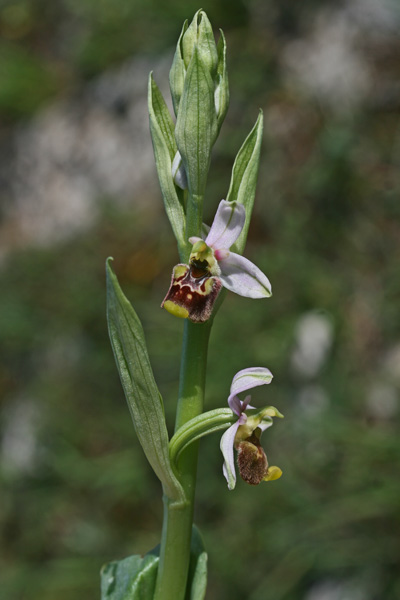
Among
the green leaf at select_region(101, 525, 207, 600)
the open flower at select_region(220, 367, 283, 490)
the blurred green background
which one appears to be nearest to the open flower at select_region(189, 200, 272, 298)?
the open flower at select_region(220, 367, 283, 490)

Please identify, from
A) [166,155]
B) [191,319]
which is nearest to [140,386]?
[191,319]

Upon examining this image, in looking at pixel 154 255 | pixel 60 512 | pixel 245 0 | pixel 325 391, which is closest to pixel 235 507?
pixel 325 391

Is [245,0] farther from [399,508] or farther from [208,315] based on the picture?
[208,315]

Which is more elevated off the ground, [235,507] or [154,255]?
[154,255]

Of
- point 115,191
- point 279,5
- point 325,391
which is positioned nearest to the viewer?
point 325,391

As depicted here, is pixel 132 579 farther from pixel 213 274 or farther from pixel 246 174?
pixel 246 174

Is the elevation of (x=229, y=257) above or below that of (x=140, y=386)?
above

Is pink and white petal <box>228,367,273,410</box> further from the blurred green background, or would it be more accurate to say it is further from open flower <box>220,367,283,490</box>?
the blurred green background

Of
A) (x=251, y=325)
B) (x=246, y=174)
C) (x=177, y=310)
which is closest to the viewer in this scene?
(x=177, y=310)
